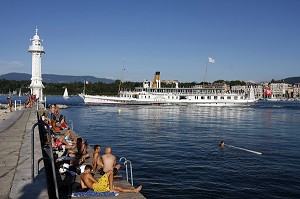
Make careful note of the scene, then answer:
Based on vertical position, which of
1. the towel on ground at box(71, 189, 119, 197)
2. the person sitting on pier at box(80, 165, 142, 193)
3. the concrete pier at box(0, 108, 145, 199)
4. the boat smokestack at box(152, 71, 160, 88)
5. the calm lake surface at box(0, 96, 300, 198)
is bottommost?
the calm lake surface at box(0, 96, 300, 198)

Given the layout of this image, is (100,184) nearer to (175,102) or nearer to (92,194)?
(92,194)

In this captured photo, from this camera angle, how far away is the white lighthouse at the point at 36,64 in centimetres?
5244

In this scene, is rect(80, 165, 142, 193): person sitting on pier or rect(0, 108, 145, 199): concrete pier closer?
rect(0, 108, 145, 199): concrete pier

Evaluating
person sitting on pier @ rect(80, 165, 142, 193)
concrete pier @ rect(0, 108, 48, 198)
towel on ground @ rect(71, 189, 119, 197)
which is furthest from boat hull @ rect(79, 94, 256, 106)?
towel on ground @ rect(71, 189, 119, 197)

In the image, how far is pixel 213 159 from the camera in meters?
20.6

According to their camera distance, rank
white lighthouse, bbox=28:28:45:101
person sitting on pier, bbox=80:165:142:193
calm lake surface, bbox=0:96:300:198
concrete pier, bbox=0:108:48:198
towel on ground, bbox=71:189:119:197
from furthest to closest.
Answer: white lighthouse, bbox=28:28:45:101, calm lake surface, bbox=0:96:300:198, person sitting on pier, bbox=80:165:142:193, towel on ground, bbox=71:189:119:197, concrete pier, bbox=0:108:48:198

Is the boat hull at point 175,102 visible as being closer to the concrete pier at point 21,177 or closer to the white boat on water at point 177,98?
the white boat on water at point 177,98

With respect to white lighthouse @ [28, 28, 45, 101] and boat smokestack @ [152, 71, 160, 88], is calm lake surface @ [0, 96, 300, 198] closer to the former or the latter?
white lighthouse @ [28, 28, 45, 101]

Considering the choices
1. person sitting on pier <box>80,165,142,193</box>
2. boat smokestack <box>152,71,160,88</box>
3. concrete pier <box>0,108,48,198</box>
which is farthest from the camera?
boat smokestack <box>152,71,160,88</box>

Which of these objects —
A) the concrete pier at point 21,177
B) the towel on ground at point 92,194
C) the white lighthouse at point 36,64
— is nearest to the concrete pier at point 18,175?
the concrete pier at point 21,177

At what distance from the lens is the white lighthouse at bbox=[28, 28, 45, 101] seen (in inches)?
2064

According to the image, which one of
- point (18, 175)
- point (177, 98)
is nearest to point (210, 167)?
point (18, 175)

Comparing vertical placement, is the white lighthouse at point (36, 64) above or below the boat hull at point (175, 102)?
above

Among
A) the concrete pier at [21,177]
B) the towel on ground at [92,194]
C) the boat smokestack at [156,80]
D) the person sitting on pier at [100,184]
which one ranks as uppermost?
the boat smokestack at [156,80]
